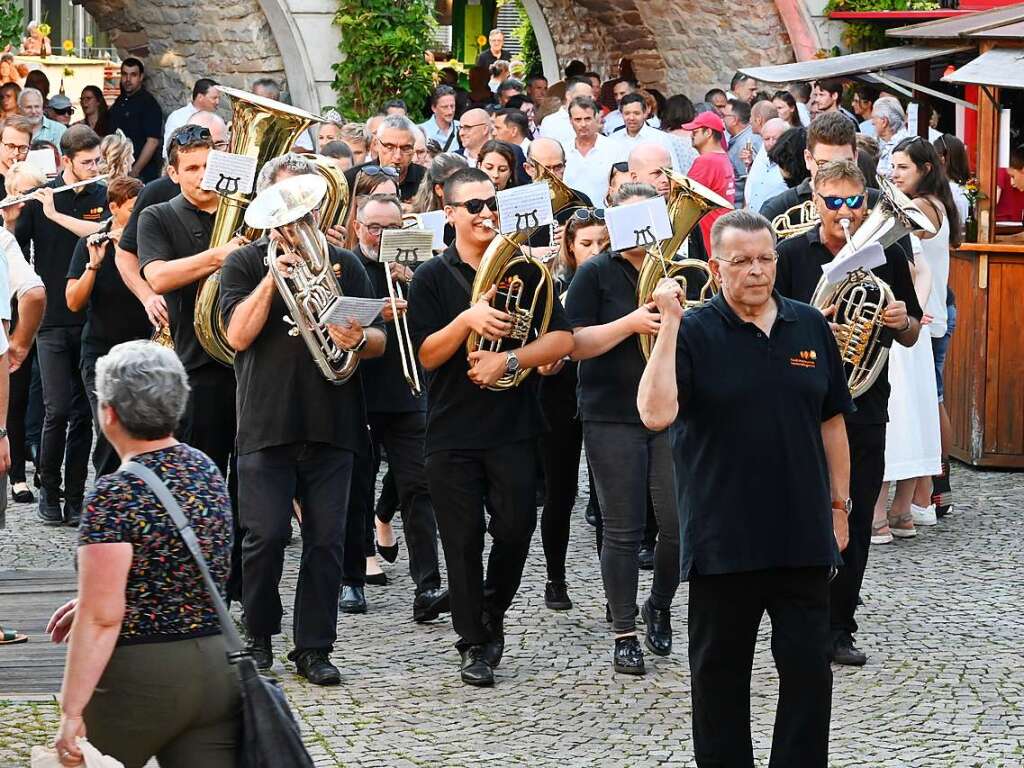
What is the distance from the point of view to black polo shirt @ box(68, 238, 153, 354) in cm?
915

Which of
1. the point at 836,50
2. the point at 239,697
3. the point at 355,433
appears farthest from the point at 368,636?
the point at 836,50

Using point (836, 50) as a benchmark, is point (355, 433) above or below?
below

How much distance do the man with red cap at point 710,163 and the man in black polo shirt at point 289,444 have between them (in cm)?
601

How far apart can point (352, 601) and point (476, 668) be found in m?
1.30

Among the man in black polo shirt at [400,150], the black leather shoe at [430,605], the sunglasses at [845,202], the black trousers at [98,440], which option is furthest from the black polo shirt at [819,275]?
the man in black polo shirt at [400,150]

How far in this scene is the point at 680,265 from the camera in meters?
7.16

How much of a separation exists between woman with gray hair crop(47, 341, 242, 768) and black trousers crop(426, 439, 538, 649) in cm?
248

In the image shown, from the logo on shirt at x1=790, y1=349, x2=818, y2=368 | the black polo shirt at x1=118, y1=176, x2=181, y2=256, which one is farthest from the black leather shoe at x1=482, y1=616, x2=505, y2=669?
the black polo shirt at x1=118, y1=176, x2=181, y2=256

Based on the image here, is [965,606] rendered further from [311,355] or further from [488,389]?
[311,355]

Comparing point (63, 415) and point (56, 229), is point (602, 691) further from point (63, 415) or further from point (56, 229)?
point (56, 229)

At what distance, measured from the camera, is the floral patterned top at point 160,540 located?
416cm

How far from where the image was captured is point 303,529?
6852mm

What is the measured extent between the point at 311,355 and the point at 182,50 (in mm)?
14320

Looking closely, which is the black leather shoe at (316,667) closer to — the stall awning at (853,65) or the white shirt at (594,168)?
the white shirt at (594,168)
